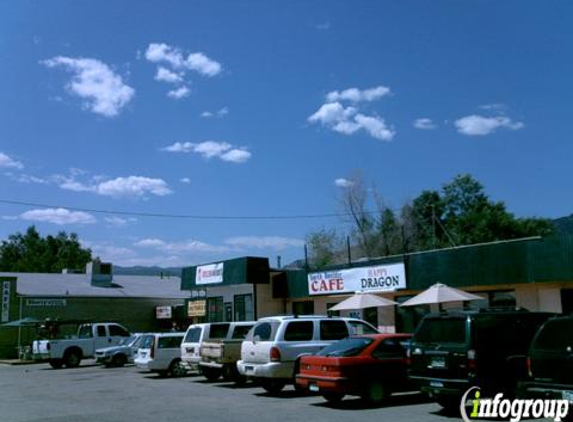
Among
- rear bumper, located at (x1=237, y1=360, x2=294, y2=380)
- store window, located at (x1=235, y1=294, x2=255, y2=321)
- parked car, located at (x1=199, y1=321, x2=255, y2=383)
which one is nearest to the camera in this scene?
rear bumper, located at (x1=237, y1=360, x2=294, y2=380)

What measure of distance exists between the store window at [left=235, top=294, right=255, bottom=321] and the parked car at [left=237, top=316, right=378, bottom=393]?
16.0 meters

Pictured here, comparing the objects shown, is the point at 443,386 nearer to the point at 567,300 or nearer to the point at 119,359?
the point at 567,300

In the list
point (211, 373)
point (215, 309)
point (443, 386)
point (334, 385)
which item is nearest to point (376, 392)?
point (334, 385)

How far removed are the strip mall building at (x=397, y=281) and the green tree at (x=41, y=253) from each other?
63.7 metres

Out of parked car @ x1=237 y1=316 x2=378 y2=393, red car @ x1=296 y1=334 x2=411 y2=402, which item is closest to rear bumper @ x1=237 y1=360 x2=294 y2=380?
parked car @ x1=237 y1=316 x2=378 y2=393

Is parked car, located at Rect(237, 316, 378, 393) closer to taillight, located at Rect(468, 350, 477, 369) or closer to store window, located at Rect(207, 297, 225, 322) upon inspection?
taillight, located at Rect(468, 350, 477, 369)

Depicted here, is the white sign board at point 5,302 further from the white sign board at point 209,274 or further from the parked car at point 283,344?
the parked car at point 283,344

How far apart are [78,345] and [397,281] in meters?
16.9

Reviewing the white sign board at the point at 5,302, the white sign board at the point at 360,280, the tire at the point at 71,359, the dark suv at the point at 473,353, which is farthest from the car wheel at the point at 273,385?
the white sign board at the point at 5,302

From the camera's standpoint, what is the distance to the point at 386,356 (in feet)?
49.1

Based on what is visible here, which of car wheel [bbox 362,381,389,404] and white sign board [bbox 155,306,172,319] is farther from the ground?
white sign board [bbox 155,306,172,319]

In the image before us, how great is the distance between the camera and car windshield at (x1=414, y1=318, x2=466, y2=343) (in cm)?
1266

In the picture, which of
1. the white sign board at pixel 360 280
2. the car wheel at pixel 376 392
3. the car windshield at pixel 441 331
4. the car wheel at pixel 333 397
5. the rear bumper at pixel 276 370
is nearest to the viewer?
the car windshield at pixel 441 331

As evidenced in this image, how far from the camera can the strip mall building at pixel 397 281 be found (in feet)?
70.1
